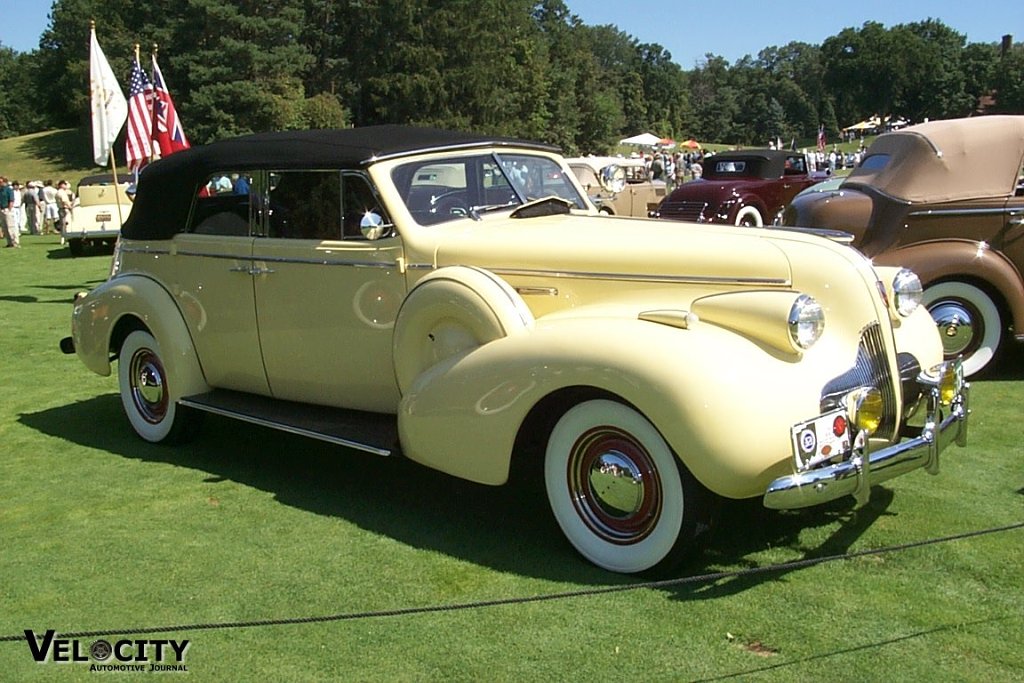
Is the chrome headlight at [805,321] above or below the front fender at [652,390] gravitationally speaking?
A: above

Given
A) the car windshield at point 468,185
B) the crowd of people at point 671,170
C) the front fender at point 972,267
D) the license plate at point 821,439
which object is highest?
the crowd of people at point 671,170

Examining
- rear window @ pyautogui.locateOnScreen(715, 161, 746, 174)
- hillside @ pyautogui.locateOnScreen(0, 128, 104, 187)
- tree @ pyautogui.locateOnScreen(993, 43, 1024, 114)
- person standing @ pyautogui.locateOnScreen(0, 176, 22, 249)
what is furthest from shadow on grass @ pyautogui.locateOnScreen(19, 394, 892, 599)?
tree @ pyautogui.locateOnScreen(993, 43, 1024, 114)

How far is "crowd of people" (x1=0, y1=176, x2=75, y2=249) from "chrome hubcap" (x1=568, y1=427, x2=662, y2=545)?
24.7 m

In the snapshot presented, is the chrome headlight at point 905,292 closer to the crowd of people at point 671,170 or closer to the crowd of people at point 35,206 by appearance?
the crowd of people at point 35,206

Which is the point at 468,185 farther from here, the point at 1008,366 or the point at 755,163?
the point at 755,163

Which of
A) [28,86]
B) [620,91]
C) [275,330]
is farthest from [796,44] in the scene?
[275,330]

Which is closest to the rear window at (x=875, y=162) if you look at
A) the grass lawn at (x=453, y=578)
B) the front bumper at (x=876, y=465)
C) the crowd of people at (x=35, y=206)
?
the grass lawn at (x=453, y=578)

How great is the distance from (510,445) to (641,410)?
718 millimetres

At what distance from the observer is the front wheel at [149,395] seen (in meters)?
6.27

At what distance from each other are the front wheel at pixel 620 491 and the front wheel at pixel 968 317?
4394 mm

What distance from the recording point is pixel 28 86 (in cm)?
7812

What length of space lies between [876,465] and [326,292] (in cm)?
298

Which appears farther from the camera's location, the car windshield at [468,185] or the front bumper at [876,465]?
the car windshield at [468,185]

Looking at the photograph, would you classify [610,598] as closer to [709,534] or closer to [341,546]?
[709,534]
